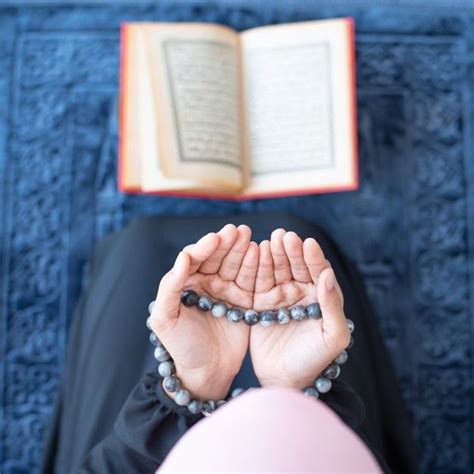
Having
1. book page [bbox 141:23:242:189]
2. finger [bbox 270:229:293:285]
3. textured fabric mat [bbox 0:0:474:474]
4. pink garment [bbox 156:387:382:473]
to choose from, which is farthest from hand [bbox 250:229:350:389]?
textured fabric mat [bbox 0:0:474:474]

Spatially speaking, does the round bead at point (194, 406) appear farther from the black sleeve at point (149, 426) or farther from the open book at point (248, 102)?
the open book at point (248, 102)

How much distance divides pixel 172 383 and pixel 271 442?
223mm

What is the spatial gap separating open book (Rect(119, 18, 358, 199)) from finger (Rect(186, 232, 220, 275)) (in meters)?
0.51

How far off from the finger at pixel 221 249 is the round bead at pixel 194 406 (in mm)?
126

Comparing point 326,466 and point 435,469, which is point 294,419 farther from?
point 435,469

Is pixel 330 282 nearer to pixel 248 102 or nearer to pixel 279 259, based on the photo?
pixel 279 259

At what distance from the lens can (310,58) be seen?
3.70 ft

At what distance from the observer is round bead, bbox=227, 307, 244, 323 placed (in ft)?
1.94

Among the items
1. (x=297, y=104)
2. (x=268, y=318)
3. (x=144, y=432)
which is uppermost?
(x=297, y=104)

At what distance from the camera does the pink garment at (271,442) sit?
1.28 feet

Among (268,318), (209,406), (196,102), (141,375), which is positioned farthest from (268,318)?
(196,102)

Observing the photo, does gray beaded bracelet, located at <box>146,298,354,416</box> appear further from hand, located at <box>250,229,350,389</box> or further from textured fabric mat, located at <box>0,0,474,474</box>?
textured fabric mat, located at <box>0,0,474,474</box>

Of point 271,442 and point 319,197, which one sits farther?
point 319,197

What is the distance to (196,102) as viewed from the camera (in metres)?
1.06
